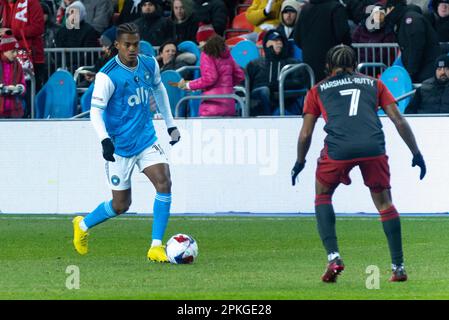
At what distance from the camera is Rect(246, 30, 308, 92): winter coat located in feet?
71.4

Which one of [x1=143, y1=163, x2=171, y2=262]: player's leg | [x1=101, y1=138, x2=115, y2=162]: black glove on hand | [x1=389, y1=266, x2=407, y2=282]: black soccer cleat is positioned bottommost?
[x1=389, y1=266, x2=407, y2=282]: black soccer cleat

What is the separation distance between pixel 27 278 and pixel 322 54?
351 inches

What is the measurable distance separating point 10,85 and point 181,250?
8603 mm

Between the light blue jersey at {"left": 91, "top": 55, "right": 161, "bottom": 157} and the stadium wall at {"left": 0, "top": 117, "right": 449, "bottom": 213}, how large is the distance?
4976 mm

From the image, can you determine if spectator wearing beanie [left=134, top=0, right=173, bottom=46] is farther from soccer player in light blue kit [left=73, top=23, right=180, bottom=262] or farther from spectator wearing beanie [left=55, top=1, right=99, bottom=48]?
soccer player in light blue kit [left=73, top=23, right=180, bottom=262]

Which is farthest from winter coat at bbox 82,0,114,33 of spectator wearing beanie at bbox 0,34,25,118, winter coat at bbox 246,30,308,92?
winter coat at bbox 246,30,308,92

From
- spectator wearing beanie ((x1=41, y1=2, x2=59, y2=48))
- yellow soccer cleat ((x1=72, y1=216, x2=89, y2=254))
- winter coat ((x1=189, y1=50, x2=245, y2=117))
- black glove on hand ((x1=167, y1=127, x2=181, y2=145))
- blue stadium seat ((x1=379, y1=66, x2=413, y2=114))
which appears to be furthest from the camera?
spectator wearing beanie ((x1=41, y1=2, x2=59, y2=48))

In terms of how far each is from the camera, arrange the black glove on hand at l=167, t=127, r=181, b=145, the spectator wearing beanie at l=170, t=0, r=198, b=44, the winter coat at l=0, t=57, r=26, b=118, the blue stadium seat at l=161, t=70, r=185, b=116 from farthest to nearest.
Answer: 1. the spectator wearing beanie at l=170, t=0, r=198, b=44
2. the winter coat at l=0, t=57, r=26, b=118
3. the blue stadium seat at l=161, t=70, r=185, b=116
4. the black glove on hand at l=167, t=127, r=181, b=145

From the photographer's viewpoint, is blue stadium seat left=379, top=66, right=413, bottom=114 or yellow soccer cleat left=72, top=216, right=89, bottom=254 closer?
yellow soccer cleat left=72, top=216, right=89, bottom=254

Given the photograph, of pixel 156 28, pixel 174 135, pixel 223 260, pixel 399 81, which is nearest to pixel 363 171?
pixel 223 260

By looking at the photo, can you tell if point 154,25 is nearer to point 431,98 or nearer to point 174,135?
point 431,98

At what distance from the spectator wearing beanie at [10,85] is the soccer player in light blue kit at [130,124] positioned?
754 centimetres

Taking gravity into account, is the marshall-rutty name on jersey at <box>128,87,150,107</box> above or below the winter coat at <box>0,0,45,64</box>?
below

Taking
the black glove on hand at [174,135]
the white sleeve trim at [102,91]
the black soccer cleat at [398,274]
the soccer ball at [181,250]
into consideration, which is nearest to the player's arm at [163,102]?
the black glove on hand at [174,135]
